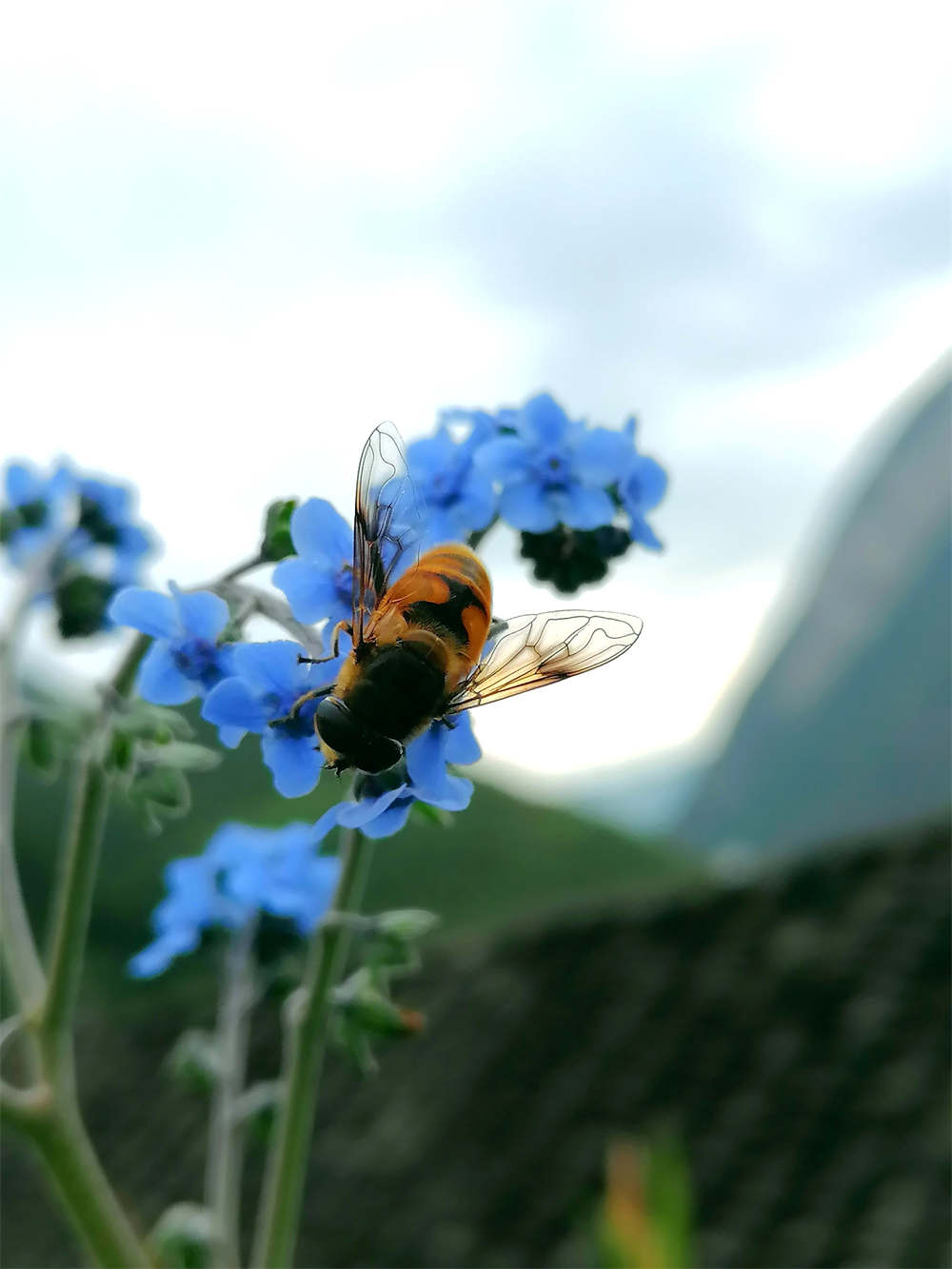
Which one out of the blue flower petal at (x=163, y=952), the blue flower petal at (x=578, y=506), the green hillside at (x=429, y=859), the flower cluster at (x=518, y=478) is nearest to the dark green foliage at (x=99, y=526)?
the blue flower petal at (x=163, y=952)

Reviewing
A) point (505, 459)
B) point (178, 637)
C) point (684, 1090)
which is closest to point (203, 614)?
point (178, 637)

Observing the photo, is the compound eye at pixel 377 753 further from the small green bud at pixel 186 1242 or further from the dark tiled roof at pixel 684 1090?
the dark tiled roof at pixel 684 1090

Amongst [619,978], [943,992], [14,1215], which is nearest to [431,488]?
[943,992]

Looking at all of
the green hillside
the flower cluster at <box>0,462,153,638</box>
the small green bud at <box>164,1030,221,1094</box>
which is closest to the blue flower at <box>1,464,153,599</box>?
the flower cluster at <box>0,462,153,638</box>

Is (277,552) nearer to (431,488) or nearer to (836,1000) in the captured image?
(431,488)

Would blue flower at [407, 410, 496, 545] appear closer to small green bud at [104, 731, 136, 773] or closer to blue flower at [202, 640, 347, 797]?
blue flower at [202, 640, 347, 797]
